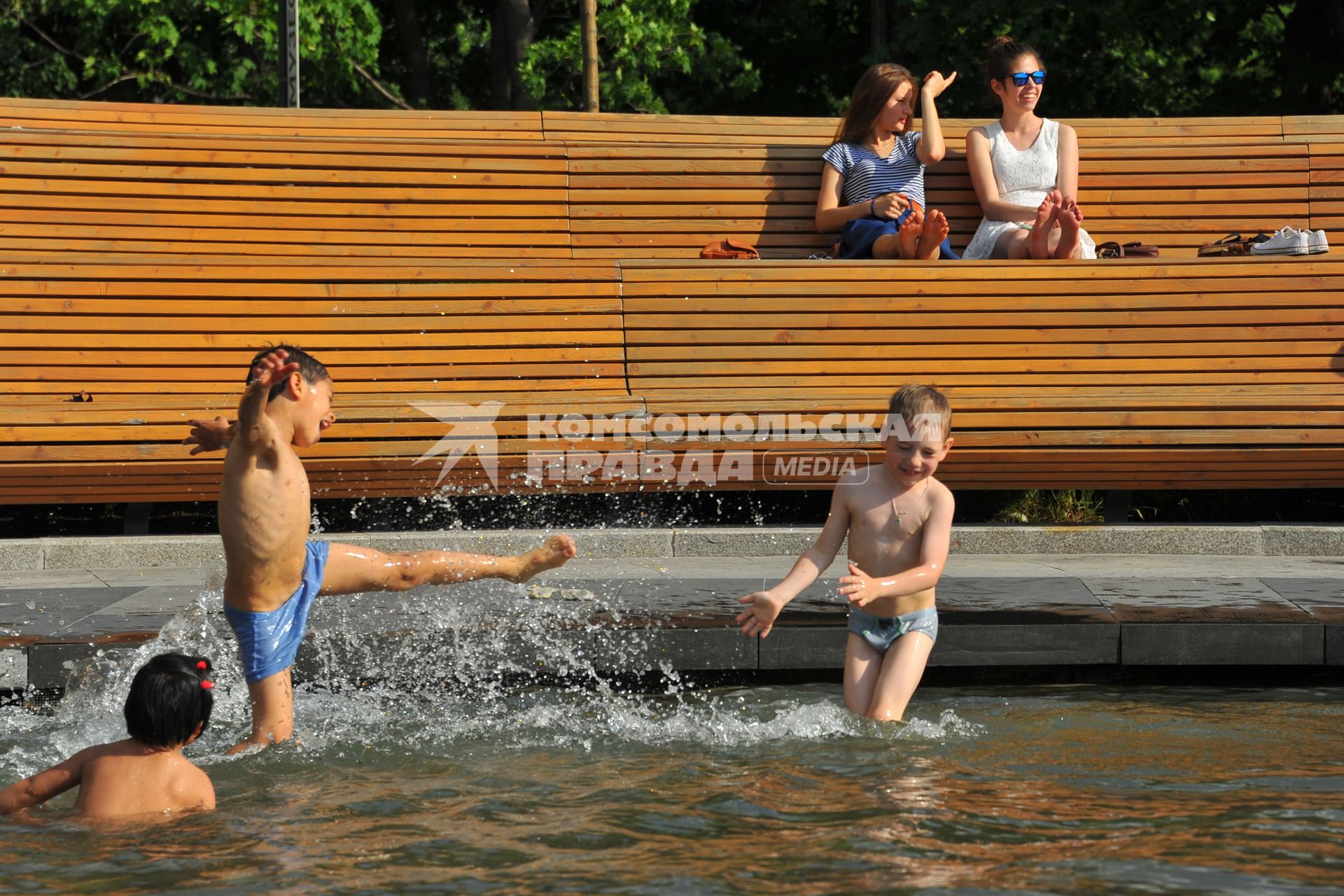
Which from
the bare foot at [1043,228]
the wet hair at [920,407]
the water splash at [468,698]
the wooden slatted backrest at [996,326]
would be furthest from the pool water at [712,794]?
the bare foot at [1043,228]

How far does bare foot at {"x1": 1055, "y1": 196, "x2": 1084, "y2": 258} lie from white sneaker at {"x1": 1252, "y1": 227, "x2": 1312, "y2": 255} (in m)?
0.96

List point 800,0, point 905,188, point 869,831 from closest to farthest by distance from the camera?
point 869,831, point 905,188, point 800,0

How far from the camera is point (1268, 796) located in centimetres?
393

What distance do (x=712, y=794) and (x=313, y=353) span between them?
163 inches

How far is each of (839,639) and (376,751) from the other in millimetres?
1669

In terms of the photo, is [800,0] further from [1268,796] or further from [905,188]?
[1268,796]

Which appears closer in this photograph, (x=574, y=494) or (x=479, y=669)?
(x=479, y=669)

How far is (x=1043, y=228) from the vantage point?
791 centimetres

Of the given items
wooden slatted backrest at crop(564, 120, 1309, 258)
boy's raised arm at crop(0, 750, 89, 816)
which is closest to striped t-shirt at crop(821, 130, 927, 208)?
wooden slatted backrest at crop(564, 120, 1309, 258)

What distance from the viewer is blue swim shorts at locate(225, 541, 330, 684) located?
4.52m

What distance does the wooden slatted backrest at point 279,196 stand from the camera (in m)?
8.07

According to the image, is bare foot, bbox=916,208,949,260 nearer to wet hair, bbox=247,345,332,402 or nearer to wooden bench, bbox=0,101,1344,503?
wooden bench, bbox=0,101,1344,503

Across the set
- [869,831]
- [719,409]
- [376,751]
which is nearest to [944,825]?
[869,831]

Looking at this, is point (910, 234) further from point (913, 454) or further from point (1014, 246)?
point (913, 454)
